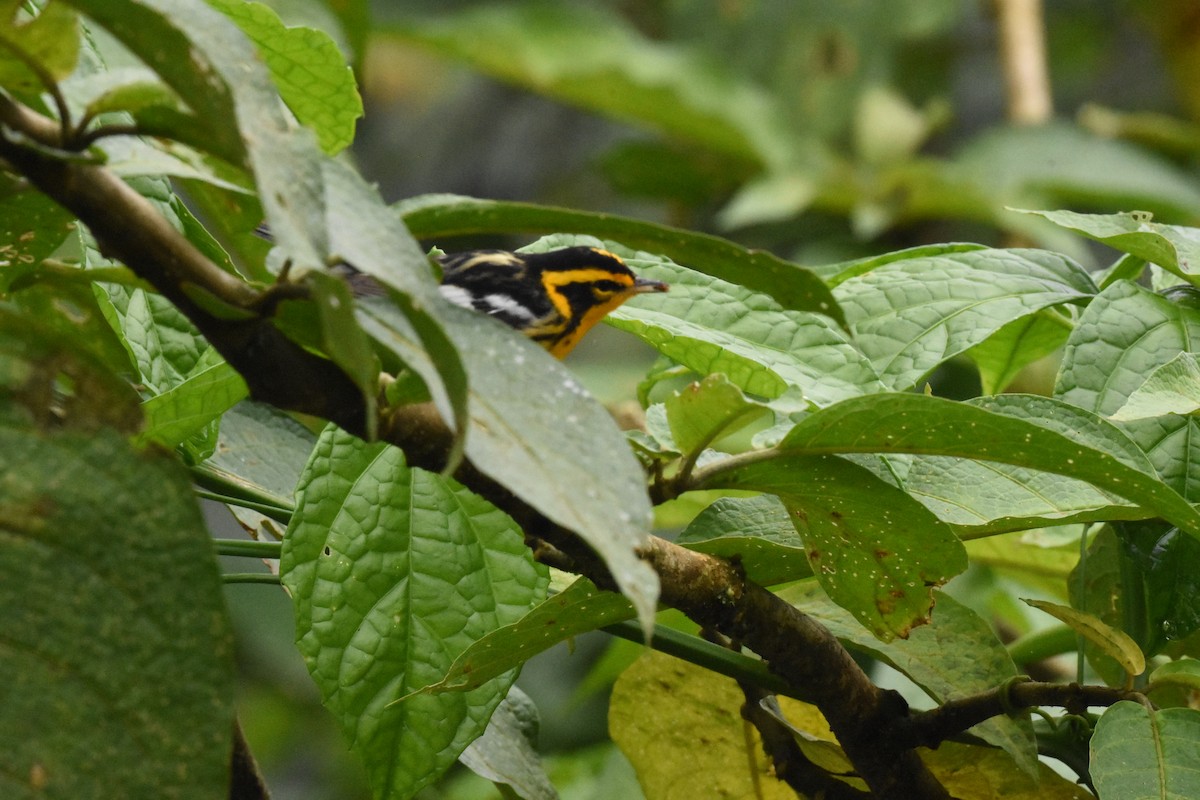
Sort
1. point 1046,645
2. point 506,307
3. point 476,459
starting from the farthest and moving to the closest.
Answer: point 506,307
point 1046,645
point 476,459

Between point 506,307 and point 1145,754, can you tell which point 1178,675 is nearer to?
point 1145,754

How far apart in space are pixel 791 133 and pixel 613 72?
0.64m

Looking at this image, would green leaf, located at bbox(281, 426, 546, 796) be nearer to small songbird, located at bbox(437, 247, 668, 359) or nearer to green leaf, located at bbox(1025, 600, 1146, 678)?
green leaf, located at bbox(1025, 600, 1146, 678)

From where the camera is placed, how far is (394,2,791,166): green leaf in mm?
3734

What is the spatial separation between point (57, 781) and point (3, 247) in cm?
28

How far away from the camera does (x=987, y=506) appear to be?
1.96 feet

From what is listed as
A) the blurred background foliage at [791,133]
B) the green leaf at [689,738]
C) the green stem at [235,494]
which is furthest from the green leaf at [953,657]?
the blurred background foliage at [791,133]

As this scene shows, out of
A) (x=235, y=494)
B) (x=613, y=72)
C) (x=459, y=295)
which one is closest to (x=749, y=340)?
(x=235, y=494)

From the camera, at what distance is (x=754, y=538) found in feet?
1.90

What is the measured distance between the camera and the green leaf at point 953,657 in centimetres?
62

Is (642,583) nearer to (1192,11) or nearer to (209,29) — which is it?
(209,29)

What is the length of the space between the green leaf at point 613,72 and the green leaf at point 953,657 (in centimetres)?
317

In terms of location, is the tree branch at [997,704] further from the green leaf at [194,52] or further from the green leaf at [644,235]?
the green leaf at [194,52]

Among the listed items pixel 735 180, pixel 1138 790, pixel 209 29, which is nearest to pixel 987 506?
pixel 1138 790
